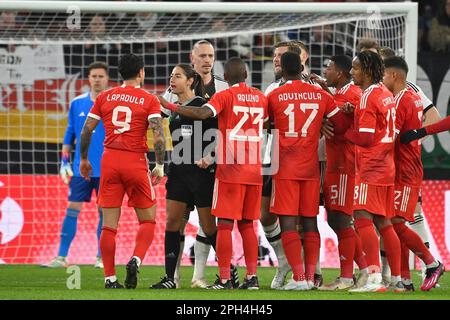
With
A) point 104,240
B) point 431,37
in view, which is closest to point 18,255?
point 104,240

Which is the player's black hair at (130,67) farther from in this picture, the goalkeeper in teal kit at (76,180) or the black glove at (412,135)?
the goalkeeper in teal kit at (76,180)

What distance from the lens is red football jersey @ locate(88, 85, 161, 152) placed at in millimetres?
9578

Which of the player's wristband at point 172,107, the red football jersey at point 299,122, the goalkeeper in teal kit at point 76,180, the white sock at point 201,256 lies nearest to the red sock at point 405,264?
the red football jersey at point 299,122

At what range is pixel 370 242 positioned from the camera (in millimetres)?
9305

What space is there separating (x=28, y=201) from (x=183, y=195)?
4.06 m

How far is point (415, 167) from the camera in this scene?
32.2 ft

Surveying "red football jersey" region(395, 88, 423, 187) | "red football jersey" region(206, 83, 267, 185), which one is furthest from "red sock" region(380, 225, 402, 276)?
"red football jersey" region(206, 83, 267, 185)

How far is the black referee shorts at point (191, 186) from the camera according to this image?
1002 cm

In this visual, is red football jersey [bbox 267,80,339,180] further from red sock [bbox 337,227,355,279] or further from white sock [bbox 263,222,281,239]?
white sock [bbox 263,222,281,239]

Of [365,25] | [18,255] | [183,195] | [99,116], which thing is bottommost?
[18,255]

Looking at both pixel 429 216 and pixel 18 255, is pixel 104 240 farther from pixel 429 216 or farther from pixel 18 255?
pixel 429 216

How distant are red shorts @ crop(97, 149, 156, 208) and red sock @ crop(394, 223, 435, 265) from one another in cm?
230

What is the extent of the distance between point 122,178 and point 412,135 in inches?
103

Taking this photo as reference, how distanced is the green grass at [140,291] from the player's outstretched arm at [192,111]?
5.02 ft
